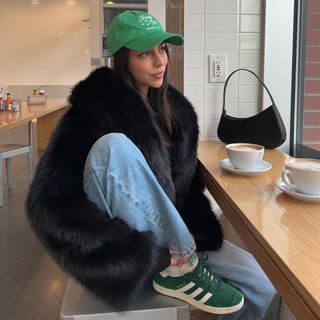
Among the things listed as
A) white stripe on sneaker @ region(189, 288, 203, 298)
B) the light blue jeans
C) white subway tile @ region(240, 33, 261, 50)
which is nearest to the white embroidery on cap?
the light blue jeans

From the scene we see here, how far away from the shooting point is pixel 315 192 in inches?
35.8

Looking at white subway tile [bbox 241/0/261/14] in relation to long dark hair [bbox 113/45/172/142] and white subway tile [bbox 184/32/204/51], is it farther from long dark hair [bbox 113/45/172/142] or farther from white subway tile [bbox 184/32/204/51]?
long dark hair [bbox 113/45/172/142]

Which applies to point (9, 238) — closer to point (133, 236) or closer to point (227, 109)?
point (227, 109)

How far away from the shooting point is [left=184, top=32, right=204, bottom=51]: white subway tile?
1.81 m

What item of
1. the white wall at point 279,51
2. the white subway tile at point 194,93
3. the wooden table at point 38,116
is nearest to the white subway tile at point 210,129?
the white subway tile at point 194,93

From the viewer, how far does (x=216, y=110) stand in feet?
6.21

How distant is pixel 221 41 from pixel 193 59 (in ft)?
0.49

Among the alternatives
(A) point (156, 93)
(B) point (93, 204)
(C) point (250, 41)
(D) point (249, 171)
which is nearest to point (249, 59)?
(C) point (250, 41)

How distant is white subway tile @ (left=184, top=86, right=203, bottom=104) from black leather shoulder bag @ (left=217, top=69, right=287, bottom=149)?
170mm

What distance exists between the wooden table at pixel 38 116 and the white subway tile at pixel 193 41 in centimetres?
102

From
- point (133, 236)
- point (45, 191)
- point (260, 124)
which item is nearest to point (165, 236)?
point (133, 236)

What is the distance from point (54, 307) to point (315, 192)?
1.37 meters

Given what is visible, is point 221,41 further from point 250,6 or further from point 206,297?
point 206,297

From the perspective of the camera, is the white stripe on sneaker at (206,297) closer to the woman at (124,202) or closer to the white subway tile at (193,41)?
the woman at (124,202)
